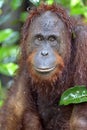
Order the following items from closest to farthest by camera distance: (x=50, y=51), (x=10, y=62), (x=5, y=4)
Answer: (x=50, y=51) < (x=10, y=62) < (x=5, y=4)

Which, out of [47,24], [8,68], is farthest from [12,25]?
[47,24]

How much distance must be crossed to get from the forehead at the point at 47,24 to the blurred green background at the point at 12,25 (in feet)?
0.40

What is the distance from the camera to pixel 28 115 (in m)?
5.13

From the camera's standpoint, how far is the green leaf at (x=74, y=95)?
482 centimetres

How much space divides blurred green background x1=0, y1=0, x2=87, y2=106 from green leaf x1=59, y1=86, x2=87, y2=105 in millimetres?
641

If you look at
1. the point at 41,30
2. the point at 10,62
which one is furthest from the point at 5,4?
the point at 41,30

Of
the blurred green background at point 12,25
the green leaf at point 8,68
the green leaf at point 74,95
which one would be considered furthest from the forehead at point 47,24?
the green leaf at point 8,68

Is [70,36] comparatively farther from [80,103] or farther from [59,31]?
[80,103]

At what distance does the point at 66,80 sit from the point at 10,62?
4.23 feet

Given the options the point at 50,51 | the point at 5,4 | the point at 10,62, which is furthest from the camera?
the point at 5,4

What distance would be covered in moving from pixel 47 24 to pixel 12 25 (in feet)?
5.48

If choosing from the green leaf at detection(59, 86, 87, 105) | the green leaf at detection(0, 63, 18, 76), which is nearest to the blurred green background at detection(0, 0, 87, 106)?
the green leaf at detection(0, 63, 18, 76)

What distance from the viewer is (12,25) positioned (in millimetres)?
6605

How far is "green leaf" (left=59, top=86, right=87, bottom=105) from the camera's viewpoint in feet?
15.8
